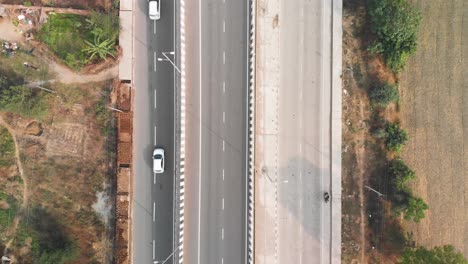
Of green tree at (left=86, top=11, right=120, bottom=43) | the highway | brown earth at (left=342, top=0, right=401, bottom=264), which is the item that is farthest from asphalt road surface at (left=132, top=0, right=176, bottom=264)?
brown earth at (left=342, top=0, right=401, bottom=264)

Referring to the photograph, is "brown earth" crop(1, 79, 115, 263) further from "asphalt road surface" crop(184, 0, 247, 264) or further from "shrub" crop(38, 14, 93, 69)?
"asphalt road surface" crop(184, 0, 247, 264)

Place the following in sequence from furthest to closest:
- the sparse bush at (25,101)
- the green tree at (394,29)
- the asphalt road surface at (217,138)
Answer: the asphalt road surface at (217,138) → the sparse bush at (25,101) → the green tree at (394,29)

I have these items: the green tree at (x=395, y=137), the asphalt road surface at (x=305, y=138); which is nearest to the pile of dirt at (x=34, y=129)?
the asphalt road surface at (x=305, y=138)

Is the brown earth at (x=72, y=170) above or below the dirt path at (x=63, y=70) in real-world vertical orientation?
below

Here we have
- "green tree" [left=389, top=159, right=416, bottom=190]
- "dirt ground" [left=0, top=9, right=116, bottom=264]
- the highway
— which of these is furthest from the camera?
"dirt ground" [left=0, top=9, right=116, bottom=264]

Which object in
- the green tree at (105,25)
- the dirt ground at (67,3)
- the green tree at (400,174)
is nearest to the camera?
the green tree at (400,174)

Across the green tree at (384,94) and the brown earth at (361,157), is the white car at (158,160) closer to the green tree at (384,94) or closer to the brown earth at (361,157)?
the brown earth at (361,157)
